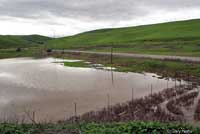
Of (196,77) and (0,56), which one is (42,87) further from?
(0,56)

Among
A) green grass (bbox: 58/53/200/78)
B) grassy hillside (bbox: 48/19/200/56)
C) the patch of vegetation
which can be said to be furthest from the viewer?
grassy hillside (bbox: 48/19/200/56)

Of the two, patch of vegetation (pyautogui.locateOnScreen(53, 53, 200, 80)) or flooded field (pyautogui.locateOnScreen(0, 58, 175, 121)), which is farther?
patch of vegetation (pyautogui.locateOnScreen(53, 53, 200, 80))

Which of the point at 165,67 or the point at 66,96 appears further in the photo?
the point at 165,67

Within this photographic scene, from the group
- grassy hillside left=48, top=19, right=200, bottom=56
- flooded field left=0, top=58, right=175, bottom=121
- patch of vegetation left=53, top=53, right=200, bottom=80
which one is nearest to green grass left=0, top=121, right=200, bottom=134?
flooded field left=0, top=58, right=175, bottom=121

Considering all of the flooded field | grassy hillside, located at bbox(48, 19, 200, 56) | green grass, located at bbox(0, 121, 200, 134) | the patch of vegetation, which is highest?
grassy hillside, located at bbox(48, 19, 200, 56)

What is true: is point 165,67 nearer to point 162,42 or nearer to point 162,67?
point 162,67

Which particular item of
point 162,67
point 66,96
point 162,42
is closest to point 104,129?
point 66,96

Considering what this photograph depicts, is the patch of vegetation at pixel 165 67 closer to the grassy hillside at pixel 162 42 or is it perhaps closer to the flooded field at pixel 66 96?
the flooded field at pixel 66 96

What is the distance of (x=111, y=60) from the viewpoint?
44719mm

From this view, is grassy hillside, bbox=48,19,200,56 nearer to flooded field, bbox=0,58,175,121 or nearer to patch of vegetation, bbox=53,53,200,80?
patch of vegetation, bbox=53,53,200,80

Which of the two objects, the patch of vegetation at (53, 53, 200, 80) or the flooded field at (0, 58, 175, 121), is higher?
the patch of vegetation at (53, 53, 200, 80)

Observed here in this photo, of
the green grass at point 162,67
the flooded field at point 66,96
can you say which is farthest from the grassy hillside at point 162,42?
the flooded field at point 66,96

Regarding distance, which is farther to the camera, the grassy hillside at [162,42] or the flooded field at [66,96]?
the grassy hillside at [162,42]

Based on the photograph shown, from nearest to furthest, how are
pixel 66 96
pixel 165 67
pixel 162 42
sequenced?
pixel 66 96 → pixel 165 67 → pixel 162 42
